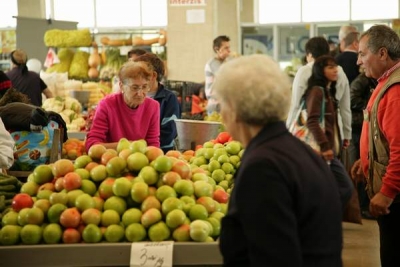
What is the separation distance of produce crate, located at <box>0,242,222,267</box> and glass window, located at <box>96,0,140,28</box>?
13.0 m

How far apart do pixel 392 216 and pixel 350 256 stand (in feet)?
8.14

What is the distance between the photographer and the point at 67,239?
2.92 m

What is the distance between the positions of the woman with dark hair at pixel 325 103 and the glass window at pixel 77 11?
393 inches

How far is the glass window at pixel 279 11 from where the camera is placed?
14938mm

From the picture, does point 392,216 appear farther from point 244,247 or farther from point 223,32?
point 223,32

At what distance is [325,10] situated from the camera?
583 inches

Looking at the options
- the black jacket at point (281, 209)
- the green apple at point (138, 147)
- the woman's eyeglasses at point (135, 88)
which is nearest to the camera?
the black jacket at point (281, 209)

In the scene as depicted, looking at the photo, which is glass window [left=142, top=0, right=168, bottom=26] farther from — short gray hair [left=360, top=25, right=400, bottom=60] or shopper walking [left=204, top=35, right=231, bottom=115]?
short gray hair [left=360, top=25, right=400, bottom=60]

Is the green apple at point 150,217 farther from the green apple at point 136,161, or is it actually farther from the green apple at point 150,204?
the green apple at point 136,161

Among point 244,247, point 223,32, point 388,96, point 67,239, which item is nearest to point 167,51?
point 223,32

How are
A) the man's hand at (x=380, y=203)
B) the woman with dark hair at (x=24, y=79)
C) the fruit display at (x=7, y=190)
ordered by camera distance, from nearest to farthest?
the fruit display at (x=7, y=190) < the man's hand at (x=380, y=203) < the woman with dark hair at (x=24, y=79)

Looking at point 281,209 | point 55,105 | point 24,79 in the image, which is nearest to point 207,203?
point 281,209

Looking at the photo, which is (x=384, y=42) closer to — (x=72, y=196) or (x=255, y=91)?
(x=72, y=196)

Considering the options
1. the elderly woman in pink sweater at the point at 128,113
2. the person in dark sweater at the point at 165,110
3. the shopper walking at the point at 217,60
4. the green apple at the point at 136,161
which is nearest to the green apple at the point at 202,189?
the green apple at the point at 136,161
